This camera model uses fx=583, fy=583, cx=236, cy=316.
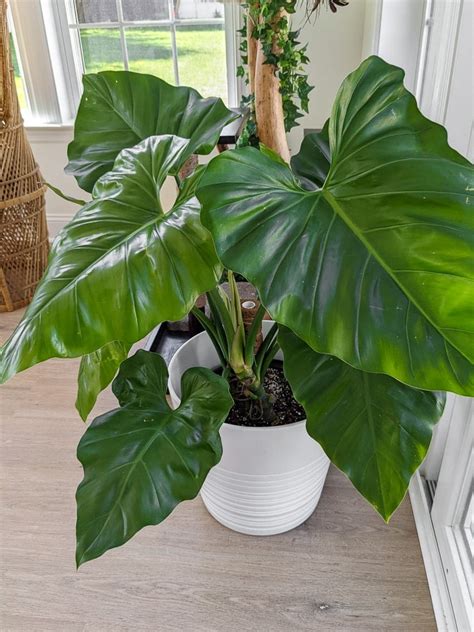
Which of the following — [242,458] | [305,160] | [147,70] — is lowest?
[242,458]

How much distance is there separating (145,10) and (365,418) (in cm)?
195

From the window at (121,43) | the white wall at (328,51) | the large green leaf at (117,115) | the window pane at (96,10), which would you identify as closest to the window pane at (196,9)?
the window at (121,43)

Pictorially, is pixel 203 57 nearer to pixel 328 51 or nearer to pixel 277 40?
pixel 328 51

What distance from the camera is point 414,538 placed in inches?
47.9

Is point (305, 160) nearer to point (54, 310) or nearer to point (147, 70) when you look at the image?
point (54, 310)

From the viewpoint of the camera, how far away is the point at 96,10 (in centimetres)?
220

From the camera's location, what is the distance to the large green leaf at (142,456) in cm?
A: 78

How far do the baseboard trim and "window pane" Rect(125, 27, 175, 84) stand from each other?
5.83 feet

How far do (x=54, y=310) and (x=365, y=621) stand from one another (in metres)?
0.82

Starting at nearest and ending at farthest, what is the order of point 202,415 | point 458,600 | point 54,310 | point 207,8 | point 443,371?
point 443,371, point 54,310, point 202,415, point 458,600, point 207,8

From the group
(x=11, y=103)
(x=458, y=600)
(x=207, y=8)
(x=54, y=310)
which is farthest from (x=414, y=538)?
(x=207, y=8)

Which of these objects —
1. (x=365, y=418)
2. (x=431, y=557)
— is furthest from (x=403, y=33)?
(x=431, y=557)

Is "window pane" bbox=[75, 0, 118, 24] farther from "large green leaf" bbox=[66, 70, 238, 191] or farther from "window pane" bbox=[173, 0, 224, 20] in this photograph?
"large green leaf" bbox=[66, 70, 238, 191]

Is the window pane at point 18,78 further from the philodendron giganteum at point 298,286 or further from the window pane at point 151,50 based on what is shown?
the philodendron giganteum at point 298,286
